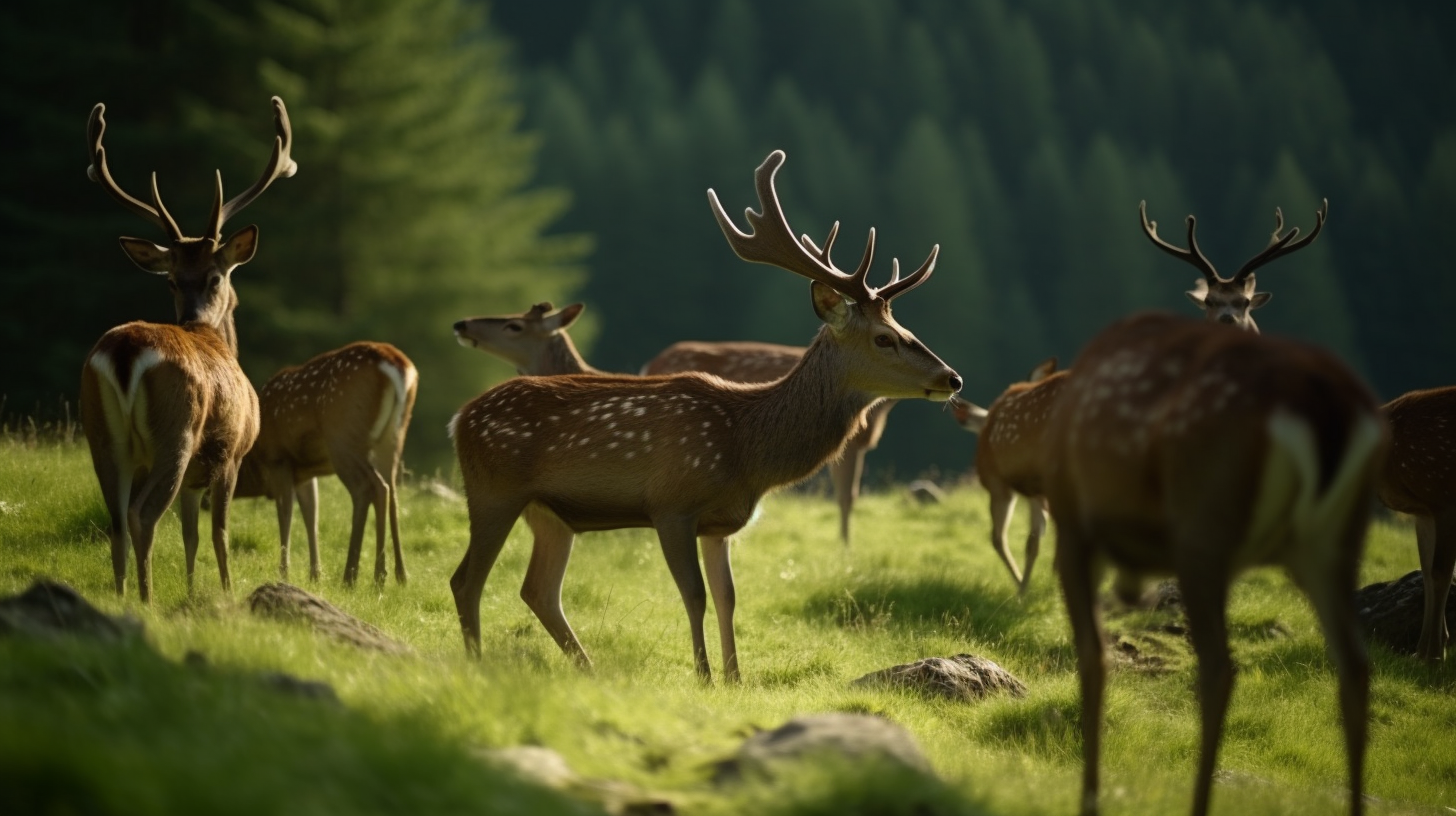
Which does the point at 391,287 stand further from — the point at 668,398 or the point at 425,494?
the point at 668,398

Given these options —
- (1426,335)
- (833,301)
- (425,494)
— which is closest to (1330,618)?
(833,301)

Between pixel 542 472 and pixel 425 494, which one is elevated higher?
pixel 542 472

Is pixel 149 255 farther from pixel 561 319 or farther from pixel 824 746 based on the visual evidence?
pixel 824 746

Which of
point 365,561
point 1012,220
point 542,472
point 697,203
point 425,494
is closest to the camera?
point 542,472

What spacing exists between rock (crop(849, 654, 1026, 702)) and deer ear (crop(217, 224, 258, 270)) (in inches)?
170

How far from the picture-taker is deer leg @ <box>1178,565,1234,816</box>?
3547 millimetres

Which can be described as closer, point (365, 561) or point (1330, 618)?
point (1330, 618)

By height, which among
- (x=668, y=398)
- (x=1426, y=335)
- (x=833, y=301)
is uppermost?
(x=833, y=301)

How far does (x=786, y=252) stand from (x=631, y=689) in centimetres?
294

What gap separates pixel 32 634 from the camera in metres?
3.86

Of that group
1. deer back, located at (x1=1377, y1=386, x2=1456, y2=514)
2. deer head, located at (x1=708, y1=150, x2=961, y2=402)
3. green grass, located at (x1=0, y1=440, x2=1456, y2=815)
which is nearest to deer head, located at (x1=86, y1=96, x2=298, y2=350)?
green grass, located at (x1=0, y1=440, x2=1456, y2=815)

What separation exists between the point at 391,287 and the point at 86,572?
46.3 feet

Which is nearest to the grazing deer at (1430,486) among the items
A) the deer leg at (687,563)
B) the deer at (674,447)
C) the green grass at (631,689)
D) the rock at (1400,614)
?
the rock at (1400,614)

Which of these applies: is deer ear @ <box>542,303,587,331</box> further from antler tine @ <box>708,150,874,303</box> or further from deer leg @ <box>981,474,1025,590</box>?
deer leg @ <box>981,474,1025,590</box>
